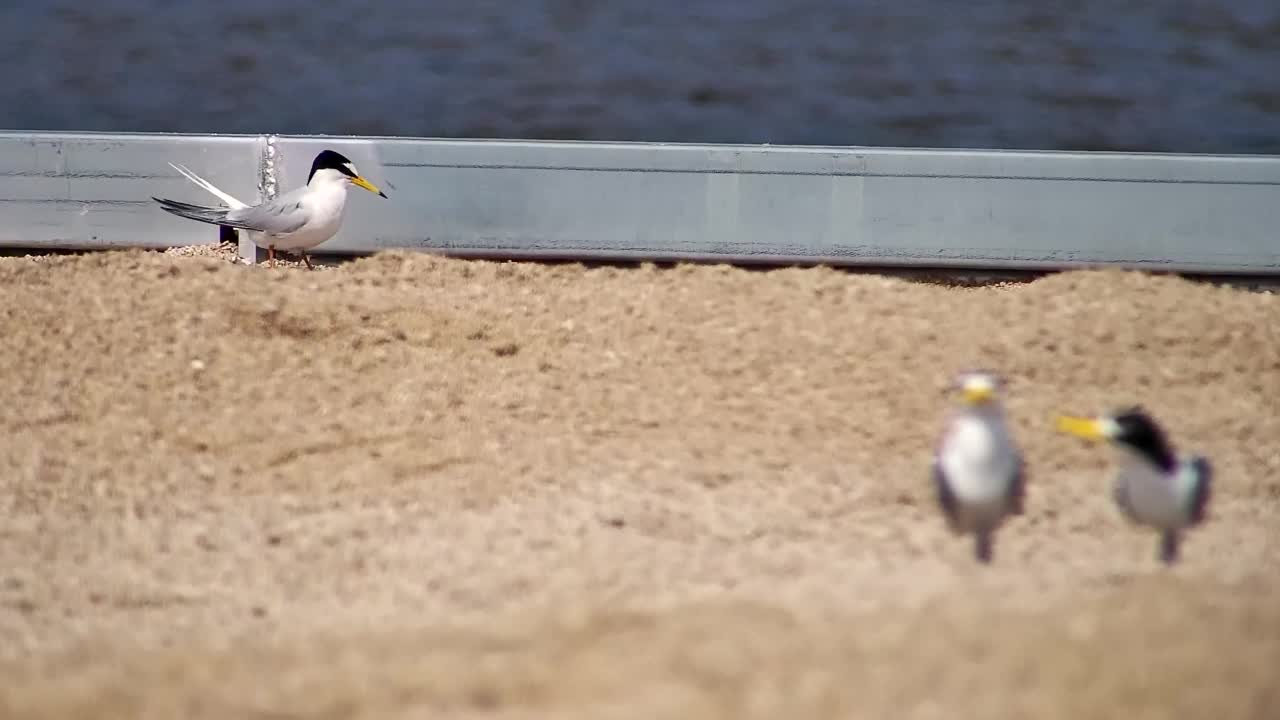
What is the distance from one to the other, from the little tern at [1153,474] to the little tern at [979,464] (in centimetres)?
17

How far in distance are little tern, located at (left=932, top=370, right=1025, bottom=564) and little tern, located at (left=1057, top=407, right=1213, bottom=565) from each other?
17 centimetres

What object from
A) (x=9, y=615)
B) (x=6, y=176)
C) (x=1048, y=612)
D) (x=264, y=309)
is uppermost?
(x=6, y=176)

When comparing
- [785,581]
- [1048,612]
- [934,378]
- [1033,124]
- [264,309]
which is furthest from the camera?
[1033,124]

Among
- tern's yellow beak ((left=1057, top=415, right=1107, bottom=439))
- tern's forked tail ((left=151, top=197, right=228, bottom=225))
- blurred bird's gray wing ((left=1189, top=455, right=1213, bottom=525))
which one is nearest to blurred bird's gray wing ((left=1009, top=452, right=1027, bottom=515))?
tern's yellow beak ((left=1057, top=415, right=1107, bottom=439))

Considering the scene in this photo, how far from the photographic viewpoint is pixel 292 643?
3383 millimetres

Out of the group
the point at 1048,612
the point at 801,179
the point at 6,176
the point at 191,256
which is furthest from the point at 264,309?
the point at 1048,612

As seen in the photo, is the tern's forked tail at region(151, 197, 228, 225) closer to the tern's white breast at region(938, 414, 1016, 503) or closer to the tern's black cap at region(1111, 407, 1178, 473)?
the tern's white breast at region(938, 414, 1016, 503)

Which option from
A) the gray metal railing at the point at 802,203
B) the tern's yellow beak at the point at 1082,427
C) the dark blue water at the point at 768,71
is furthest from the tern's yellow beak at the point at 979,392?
the dark blue water at the point at 768,71

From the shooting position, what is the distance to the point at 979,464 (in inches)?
117

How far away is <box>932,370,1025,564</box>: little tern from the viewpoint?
2961 millimetres

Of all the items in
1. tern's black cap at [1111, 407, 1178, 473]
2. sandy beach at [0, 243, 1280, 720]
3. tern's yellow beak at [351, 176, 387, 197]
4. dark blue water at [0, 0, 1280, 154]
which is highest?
dark blue water at [0, 0, 1280, 154]

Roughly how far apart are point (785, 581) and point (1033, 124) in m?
4.39

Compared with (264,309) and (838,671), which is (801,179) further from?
(838,671)

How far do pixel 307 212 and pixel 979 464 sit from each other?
406 cm
